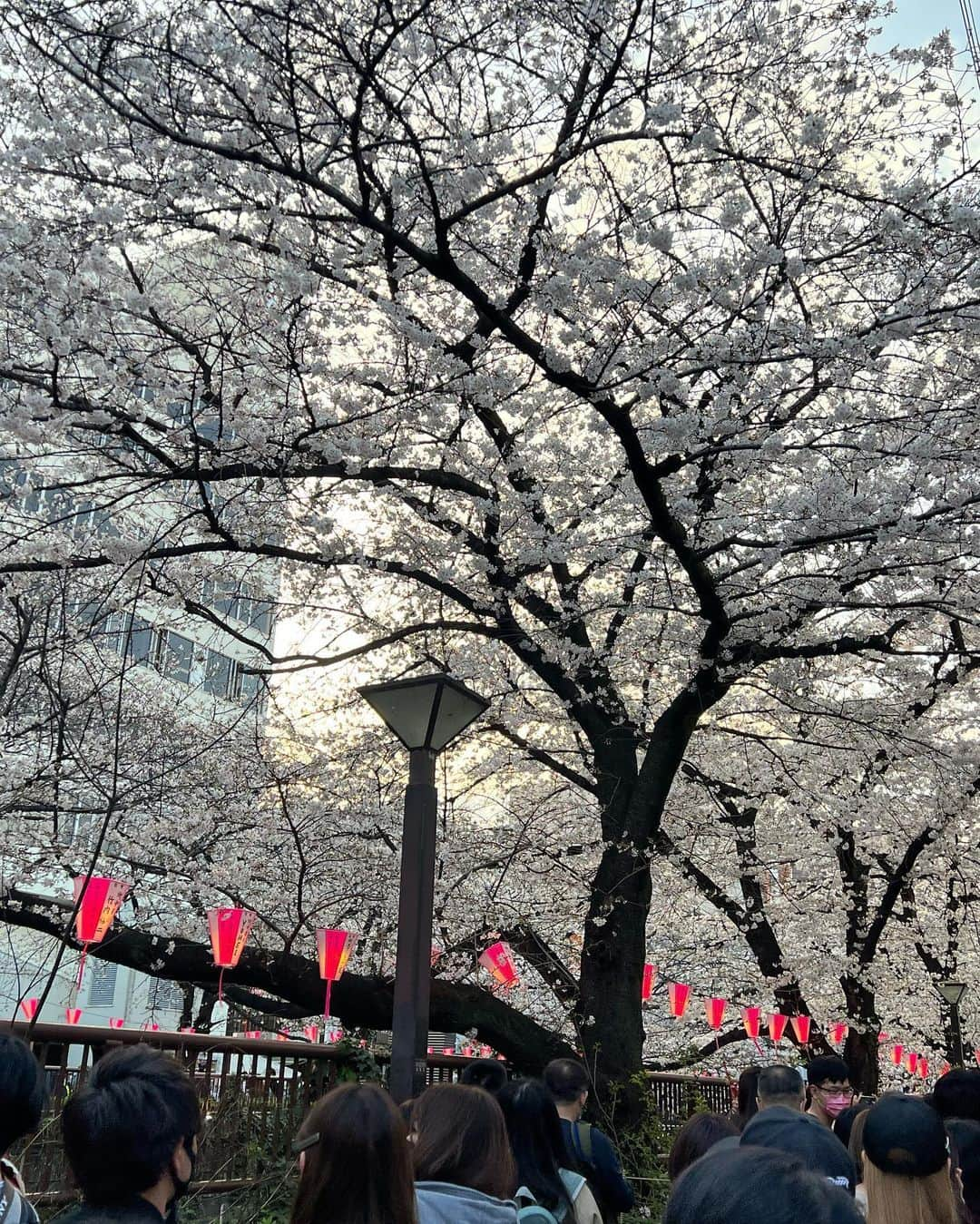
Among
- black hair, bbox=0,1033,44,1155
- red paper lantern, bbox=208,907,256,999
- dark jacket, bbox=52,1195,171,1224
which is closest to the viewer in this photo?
dark jacket, bbox=52,1195,171,1224

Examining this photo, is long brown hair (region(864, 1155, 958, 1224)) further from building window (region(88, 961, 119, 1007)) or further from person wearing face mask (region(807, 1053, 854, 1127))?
building window (region(88, 961, 119, 1007))

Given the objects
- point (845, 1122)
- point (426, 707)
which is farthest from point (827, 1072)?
point (426, 707)

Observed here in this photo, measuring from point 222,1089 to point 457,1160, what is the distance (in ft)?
11.9

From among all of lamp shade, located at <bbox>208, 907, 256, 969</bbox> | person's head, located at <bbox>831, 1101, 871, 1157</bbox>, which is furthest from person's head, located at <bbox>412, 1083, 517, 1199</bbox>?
lamp shade, located at <bbox>208, 907, 256, 969</bbox>

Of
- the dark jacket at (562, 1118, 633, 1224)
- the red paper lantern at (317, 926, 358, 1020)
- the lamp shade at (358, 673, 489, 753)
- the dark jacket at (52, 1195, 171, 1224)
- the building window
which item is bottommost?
the dark jacket at (562, 1118, 633, 1224)

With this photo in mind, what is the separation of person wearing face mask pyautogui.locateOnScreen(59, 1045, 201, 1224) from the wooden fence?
8.53ft

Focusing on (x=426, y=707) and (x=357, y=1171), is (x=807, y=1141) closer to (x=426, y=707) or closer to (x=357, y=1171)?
(x=357, y=1171)

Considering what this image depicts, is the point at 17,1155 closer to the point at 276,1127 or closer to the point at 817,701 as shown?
the point at 276,1127

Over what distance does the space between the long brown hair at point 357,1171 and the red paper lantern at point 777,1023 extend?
46.6ft

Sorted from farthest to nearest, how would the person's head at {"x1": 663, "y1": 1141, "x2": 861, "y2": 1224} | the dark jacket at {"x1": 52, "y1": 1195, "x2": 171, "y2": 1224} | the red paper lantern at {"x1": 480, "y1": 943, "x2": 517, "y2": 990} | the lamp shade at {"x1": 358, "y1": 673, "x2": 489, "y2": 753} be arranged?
the red paper lantern at {"x1": 480, "y1": 943, "x2": 517, "y2": 990} → the lamp shade at {"x1": 358, "y1": 673, "x2": 489, "y2": 753} → the dark jacket at {"x1": 52, "y1": 1195, "x2": 171, "y2": 1224} → the person's head at {"x1": 663, "y1": 1141, "x2": 861, "y2": 1224}

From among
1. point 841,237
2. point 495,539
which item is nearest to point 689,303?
point 841,237

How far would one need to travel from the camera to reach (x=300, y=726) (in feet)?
42.8

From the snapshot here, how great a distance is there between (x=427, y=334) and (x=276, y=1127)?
4.83 metres

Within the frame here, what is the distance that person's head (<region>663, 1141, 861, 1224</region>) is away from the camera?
4.76ft
